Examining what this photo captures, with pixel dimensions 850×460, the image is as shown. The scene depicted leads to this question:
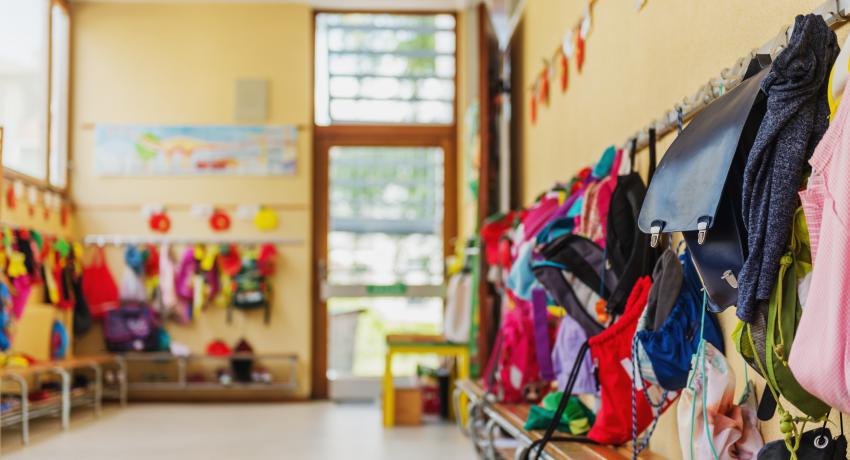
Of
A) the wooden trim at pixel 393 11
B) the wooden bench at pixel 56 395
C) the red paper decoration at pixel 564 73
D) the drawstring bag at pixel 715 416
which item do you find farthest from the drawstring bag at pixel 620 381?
the wooden trim at pixel 393 11

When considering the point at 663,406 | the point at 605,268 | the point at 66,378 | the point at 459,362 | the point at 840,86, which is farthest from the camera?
the point at 459,362

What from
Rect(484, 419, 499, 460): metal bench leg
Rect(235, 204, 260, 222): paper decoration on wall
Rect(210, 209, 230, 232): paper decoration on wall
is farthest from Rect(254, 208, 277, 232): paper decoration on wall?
Rect(484, 419, 499, 460): metal bench leg

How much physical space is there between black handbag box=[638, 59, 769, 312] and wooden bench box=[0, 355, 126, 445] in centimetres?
534

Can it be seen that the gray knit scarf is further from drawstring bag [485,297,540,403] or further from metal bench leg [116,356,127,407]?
metal bench leg [116,356,127,407]

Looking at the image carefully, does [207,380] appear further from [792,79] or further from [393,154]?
[792,79]

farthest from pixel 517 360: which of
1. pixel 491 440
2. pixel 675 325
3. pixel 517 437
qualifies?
pixel 675 325

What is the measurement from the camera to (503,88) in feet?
22.1

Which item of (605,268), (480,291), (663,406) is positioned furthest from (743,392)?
(480,291)

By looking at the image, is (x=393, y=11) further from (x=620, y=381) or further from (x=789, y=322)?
(x=789, y=322)

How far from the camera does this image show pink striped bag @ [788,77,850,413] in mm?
1541

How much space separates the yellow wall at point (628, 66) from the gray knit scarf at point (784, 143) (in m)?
0.27

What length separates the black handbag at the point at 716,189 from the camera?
6.58 ft

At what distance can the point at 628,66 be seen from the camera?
3854mm

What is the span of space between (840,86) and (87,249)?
849 cm
